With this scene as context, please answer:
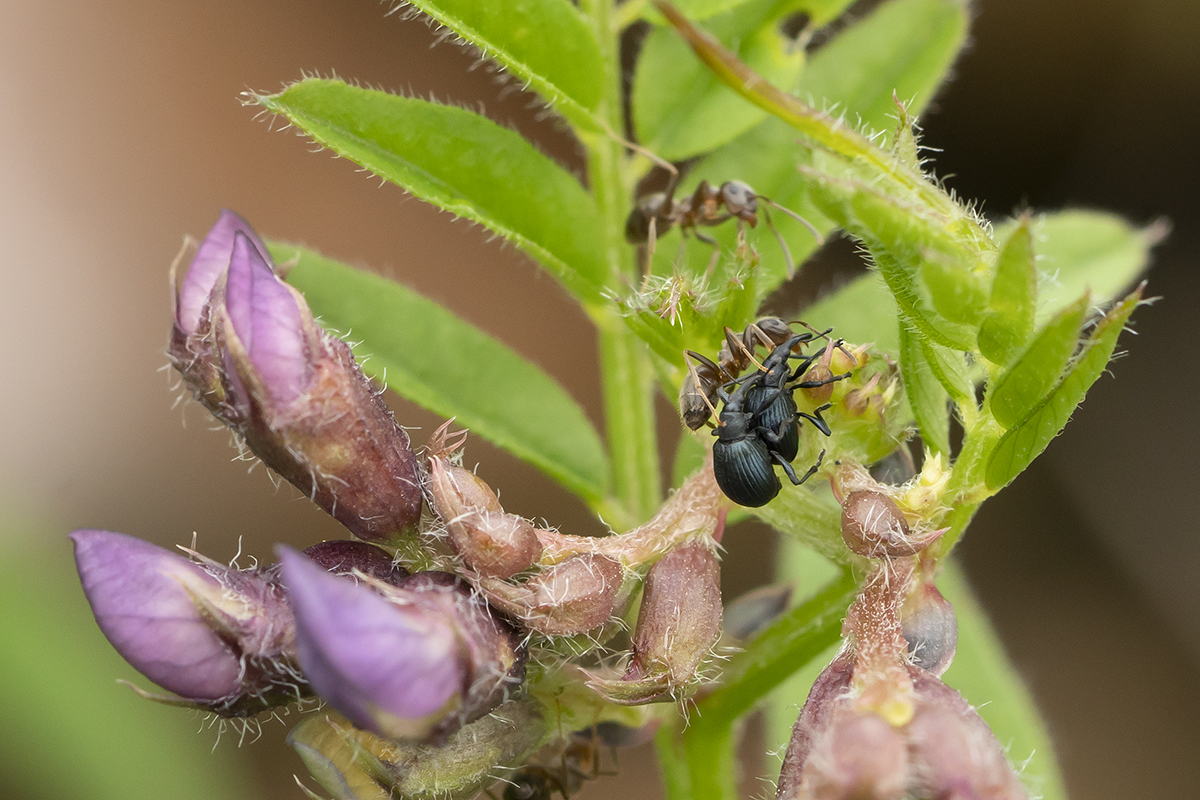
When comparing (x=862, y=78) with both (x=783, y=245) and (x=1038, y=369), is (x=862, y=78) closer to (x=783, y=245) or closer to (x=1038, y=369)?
(x=783, y=245)

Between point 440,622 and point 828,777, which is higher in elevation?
point 440,622

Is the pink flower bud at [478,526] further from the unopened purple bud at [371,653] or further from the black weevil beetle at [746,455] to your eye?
the black weevil beetle at [746,455]

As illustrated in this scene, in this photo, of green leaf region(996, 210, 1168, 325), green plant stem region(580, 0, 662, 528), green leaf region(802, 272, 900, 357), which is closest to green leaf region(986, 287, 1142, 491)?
green leaf region(802, 272, 900, 357)

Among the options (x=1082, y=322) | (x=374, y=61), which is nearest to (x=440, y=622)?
(x=1082, y=322)

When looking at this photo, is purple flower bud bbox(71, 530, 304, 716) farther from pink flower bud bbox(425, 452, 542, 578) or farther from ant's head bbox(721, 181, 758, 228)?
ant's head bbox(721, 181, 758, 228)

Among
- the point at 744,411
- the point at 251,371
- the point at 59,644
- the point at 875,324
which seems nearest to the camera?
the point at 251,371

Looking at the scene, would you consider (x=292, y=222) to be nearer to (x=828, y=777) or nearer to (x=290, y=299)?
(x=290, y=299)

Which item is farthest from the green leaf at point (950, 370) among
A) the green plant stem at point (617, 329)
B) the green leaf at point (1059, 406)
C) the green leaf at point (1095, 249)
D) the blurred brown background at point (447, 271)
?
the blurred brown background at point (447, 271)
